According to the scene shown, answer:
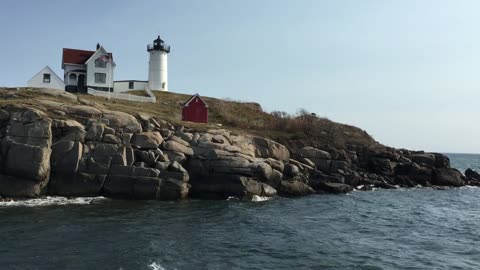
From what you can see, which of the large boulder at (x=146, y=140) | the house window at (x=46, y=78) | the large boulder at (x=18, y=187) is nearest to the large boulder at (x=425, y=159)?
the large boulder at (x=146, y=140)

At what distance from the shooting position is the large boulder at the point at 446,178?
196 feet

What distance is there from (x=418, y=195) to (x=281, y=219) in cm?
2391

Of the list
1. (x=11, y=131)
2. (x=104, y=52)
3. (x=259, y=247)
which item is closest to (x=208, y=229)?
(x=259, y=247)

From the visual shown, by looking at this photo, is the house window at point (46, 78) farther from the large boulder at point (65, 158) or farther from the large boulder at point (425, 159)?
the large boulder at point (425, 159)

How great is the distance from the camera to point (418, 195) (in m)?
50.0

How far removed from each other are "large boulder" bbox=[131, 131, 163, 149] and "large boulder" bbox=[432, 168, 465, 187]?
37546 millimetres

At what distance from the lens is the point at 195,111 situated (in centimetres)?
5731

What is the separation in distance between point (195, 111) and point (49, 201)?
79.1 feet

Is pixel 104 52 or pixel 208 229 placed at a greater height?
pixel 104 52

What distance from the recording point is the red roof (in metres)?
68.6

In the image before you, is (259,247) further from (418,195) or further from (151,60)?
(151,60)

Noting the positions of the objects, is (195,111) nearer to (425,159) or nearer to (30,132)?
(30,132)

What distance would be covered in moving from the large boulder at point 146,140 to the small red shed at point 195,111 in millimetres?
13608

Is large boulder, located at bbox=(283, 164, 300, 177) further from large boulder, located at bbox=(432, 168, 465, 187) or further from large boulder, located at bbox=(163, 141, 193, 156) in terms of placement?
large boulder, located at bbox=(432, 168, 465, 187)
